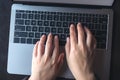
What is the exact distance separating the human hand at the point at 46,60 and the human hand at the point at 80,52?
4 centimetres

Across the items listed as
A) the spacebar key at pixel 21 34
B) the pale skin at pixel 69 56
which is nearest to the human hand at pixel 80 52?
the pale skin at pixel 69 56

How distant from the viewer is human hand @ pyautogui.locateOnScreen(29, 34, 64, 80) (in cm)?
91

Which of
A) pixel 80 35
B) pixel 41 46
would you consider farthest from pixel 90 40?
pixel 41 46

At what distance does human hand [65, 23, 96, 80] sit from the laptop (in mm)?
17

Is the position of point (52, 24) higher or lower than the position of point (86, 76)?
higher

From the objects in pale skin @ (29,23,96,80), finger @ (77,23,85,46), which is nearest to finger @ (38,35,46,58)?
pale skin @ (29,23,96,80)

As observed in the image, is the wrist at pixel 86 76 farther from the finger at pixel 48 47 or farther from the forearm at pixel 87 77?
the finger at pixel 48 47

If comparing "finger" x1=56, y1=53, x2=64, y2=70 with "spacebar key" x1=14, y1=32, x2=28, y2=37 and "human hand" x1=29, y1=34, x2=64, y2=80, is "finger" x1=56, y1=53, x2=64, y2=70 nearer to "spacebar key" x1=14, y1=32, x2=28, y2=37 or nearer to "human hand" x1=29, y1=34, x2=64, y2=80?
"human hand" x1=29, y1=34, x2=64, y2=80

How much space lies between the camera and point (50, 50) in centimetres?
92

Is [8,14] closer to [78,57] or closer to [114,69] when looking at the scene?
[78,57]

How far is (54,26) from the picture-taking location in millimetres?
914

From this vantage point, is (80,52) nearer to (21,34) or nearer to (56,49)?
(56,49)

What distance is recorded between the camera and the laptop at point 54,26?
90 cm

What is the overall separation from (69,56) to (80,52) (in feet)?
0.12
